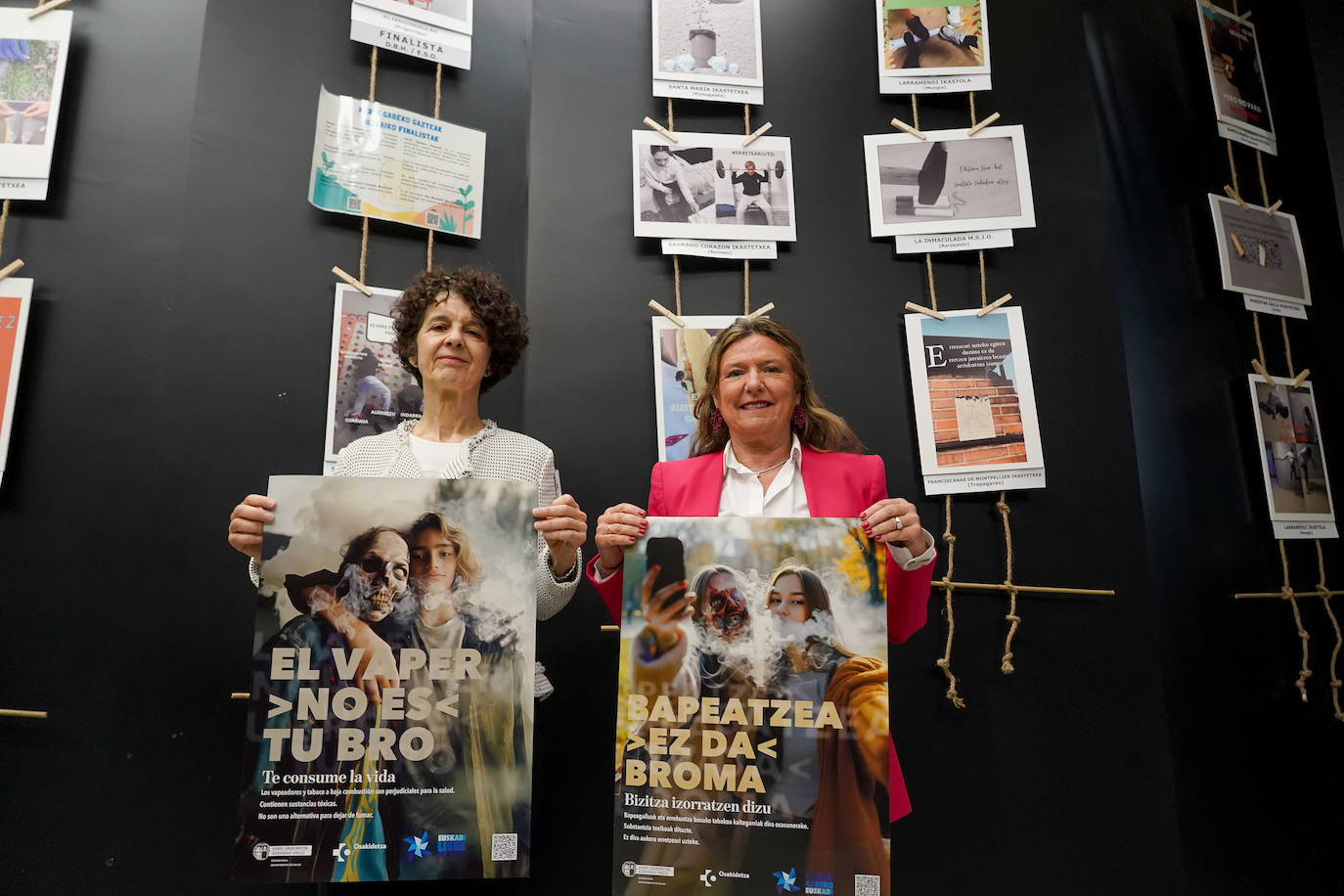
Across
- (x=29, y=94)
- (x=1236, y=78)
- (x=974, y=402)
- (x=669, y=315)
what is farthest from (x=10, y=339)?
(x=1236, y=78)

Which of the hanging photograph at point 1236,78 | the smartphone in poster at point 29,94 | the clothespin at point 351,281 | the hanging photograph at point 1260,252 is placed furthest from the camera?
the hanging photograph at point 1236,78

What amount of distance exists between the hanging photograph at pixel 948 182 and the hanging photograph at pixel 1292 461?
1011mm

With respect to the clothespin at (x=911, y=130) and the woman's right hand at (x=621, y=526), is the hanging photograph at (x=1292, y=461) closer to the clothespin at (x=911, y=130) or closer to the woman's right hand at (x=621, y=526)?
the clothespin at (x=911, y=130)

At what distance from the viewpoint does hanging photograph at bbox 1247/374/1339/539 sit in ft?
8.90

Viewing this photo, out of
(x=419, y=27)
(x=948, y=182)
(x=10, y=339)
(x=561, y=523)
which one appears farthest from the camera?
(x=948, y=182)

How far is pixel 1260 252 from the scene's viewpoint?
290 centimetres

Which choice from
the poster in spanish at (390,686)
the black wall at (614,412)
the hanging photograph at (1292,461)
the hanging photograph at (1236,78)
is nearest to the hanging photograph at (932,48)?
the black wall at (614,412)

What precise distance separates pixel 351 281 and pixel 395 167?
367mm

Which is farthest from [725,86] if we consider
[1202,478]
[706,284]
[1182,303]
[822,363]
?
[1202,478]

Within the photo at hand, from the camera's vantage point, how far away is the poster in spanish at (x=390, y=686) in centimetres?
145

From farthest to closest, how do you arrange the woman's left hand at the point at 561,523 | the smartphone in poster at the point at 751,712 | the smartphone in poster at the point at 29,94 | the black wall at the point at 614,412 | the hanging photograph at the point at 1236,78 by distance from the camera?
the hanging photograph at the point at 1236,78
the smartphone in poster at the point at 29,94
the black wall at the point at 614,412
the woman's left hand at the point at 561,523
the smartphone in poster at the point at 751,712

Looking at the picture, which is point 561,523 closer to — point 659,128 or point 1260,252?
point 659,128

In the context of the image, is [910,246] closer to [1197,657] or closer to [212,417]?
[1197,657]

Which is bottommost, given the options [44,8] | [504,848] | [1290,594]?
[504,848]
